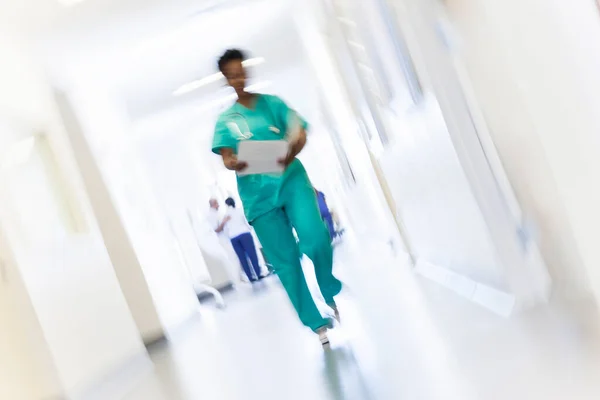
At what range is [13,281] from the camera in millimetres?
3275

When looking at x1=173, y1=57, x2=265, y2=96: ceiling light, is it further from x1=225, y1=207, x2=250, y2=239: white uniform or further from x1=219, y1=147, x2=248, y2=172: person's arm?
x1=219, y1=147, x2=248, y2=172: person's arm

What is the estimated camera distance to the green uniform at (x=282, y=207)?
9.32ft

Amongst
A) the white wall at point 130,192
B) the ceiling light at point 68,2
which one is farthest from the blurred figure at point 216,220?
the ceiling light at point 68,2

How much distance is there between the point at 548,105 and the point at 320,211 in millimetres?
2386

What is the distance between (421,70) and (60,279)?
2.58m

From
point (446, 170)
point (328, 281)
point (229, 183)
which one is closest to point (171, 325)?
point (328, 281)

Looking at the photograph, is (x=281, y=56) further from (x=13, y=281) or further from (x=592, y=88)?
(x=592, y=88)

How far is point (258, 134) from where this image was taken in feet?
9.30

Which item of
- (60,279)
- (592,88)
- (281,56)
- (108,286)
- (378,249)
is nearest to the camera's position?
(592,88)

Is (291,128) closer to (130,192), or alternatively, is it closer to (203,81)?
(130,192)

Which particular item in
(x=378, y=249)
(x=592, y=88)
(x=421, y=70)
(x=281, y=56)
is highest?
(x=281, y=56)

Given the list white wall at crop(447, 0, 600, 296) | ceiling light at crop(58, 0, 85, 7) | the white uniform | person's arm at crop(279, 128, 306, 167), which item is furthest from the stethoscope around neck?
the white uniform

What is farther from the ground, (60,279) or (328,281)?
(60,279)

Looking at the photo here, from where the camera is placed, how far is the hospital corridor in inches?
59.0
